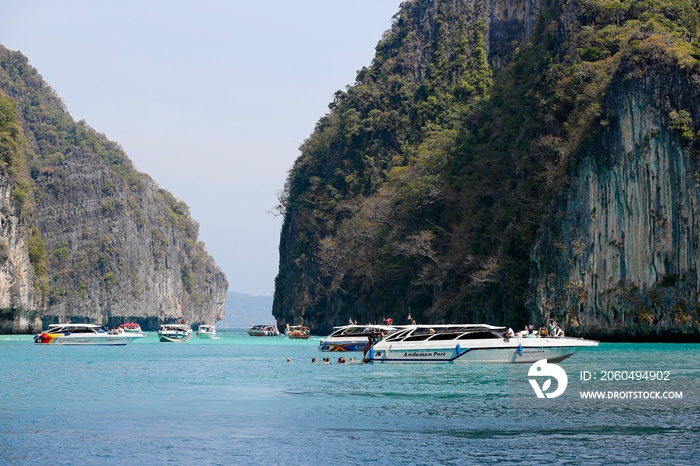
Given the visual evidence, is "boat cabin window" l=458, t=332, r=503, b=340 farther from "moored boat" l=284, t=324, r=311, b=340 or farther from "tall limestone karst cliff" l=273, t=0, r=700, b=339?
"moored boat" l=284, t=324, r=311, b=340

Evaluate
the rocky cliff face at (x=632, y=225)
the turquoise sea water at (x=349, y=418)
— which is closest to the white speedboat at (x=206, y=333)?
the rocky cliff face at (x=632, y=225)

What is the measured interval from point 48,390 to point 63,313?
171309 mm

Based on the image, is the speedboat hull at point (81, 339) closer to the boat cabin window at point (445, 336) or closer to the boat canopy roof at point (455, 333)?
the boat canopy roof at point (455, 333)

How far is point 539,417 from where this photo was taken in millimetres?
26000

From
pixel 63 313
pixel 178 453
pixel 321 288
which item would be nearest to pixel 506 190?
pixel 321 288

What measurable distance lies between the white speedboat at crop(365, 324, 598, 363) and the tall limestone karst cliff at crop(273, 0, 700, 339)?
971 inches

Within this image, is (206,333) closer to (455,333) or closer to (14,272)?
(14,272)

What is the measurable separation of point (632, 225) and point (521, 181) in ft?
52.1

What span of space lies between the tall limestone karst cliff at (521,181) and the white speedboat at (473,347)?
24663mm

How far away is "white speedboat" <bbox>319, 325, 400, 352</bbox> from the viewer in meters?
62.8

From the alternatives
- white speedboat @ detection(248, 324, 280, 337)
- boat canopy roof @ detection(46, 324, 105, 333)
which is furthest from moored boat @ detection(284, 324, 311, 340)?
boat canopy roof @ detection(46, 324, 105, 333)

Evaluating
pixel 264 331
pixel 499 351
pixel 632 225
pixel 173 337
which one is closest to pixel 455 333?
pixel 499 351

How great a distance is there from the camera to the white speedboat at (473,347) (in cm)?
4472

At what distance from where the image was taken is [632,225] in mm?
69812
